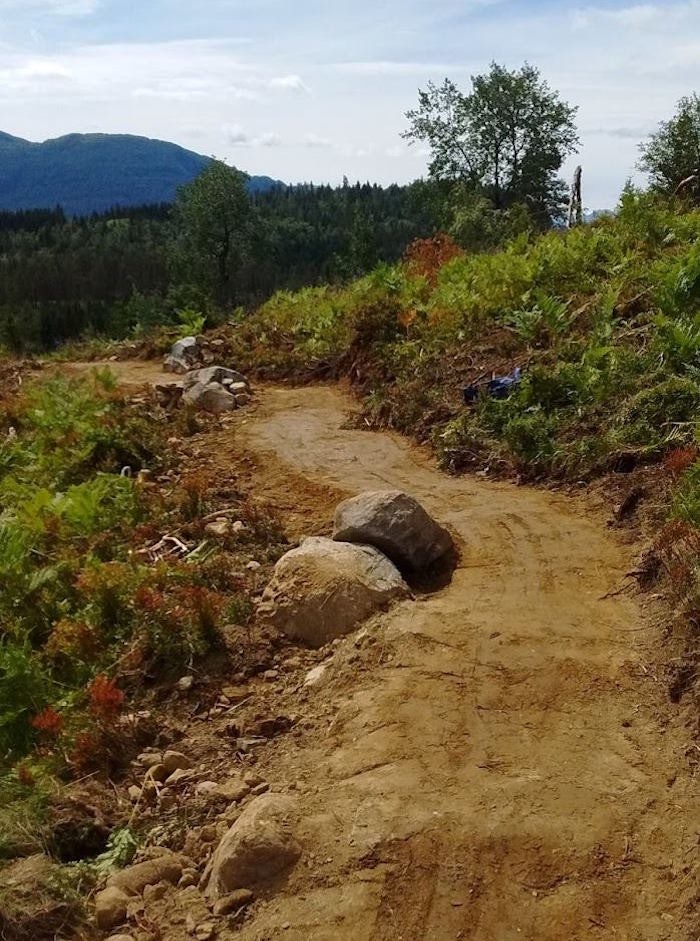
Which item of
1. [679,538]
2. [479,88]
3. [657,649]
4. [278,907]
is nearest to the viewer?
[278,907]

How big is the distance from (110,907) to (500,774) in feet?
6.01

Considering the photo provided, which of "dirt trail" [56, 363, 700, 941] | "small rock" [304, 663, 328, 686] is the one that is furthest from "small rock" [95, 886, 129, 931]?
"small rock" [304, 663, 328, 686]

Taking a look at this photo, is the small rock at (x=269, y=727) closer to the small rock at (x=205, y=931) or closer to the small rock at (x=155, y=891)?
the small rock at (x=155, y=891)

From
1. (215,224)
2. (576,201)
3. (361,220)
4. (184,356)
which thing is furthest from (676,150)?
(361,220)

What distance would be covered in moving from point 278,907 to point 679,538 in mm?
3485

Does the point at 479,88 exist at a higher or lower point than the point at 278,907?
higher

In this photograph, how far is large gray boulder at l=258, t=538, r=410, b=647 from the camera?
17.4ft

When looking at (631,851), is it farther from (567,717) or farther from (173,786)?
(173,786)

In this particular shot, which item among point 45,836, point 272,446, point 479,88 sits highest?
point 479,88

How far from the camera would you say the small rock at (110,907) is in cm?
336

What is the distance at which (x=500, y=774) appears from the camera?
3.77m

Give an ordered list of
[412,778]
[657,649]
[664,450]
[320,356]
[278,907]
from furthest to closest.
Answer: [320,356] < [664,450] < [657,649] < [412,778] < [278,907]

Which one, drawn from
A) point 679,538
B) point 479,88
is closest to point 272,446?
point 679,538

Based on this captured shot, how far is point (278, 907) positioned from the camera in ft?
10.6
